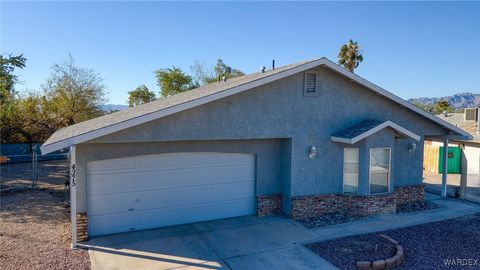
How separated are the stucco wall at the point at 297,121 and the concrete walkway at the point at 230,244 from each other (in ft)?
5.81

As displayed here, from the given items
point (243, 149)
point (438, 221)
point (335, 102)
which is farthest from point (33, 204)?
point (438, 221)

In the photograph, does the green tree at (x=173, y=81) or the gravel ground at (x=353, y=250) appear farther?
the green tree at (x=173, y=81)

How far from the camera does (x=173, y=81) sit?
44.2 meters

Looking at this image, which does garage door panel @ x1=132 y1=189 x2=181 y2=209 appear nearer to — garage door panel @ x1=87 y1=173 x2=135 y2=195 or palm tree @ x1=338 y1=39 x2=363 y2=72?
garage door panel @ x1=87 y1=173 x2=135 y2=195

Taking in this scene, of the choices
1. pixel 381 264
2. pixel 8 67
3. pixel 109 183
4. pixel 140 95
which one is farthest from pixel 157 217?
pixel 140 95

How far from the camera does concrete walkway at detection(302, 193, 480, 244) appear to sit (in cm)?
1009

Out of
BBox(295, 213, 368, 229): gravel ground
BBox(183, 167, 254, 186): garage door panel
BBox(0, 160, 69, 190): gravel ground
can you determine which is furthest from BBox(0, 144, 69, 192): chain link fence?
BBox(295, 213, 368, 229): gravel ground

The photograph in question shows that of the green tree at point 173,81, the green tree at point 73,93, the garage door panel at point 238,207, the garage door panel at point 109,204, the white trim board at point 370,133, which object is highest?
the green tree at point 173,81

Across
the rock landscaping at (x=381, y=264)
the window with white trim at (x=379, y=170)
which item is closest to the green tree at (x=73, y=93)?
the window with white trim at (x=379, y=170)

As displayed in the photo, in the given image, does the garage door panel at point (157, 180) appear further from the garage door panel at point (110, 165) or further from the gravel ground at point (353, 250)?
the gravel ground at point (353, 250)

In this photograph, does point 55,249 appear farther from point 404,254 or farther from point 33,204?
point 404,254

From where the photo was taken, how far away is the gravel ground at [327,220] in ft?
35.6

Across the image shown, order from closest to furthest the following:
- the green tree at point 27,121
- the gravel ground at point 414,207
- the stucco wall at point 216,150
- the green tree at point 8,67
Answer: the stucco wall at point 216,150 → the gravel ground at point 414,207 → the green tree at point 8,67 → the green tree at point 27,121

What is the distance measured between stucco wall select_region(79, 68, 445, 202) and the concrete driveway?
208 centimetres
